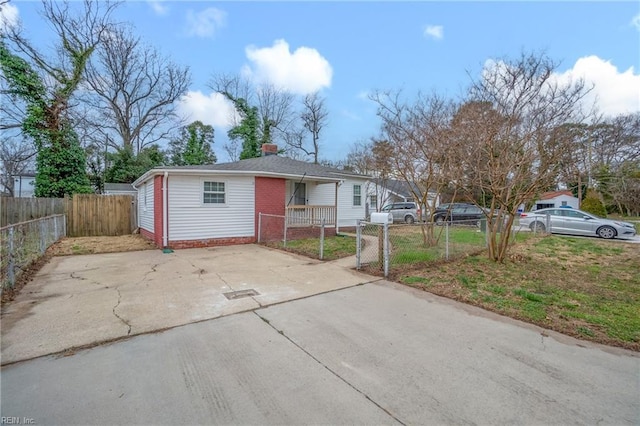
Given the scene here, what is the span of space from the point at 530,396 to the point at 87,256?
10256mm

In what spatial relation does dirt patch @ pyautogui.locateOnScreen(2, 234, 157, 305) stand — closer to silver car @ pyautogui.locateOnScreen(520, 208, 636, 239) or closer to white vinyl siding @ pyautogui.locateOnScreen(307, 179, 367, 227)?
white vinyl siding @ pyautogui.locateOnScreen(307, 179, 367, 227)

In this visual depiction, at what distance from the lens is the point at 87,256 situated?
8.30 metres

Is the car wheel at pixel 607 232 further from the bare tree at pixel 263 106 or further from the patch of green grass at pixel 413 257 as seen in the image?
the bare tree at pixel 263 106

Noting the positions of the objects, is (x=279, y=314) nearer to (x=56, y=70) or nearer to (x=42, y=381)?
(x=42, y=381)

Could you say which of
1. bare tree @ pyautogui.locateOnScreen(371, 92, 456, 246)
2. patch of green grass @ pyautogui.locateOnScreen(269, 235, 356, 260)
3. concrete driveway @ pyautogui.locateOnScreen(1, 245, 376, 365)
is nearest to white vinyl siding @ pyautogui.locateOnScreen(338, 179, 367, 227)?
patch of green grass @ pyautogui.locateOnScreen(269, 235, 356, 260)

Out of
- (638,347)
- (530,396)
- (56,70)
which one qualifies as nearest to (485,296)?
(638,347)

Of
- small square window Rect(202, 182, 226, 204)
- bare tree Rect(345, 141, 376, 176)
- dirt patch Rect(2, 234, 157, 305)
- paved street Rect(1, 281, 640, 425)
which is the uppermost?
bare tree Rect(345, 141, 376, 176)

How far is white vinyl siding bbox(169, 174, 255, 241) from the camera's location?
9609 mm

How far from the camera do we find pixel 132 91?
24.3 meters

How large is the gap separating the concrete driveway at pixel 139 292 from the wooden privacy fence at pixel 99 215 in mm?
6034

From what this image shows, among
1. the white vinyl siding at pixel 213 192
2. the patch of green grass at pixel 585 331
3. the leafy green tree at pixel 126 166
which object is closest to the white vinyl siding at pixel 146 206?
the white vinyl siding at pixel 213 192

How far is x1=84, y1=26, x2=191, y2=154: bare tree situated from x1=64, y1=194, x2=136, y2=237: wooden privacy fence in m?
11.6

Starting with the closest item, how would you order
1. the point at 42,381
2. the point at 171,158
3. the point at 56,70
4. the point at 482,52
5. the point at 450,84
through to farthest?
1. the point at 42,381
2. the point at 482,52
3. the point at 450,84
4. the point at 56,70
5. the point at 171,158

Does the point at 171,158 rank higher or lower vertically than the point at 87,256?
higher
